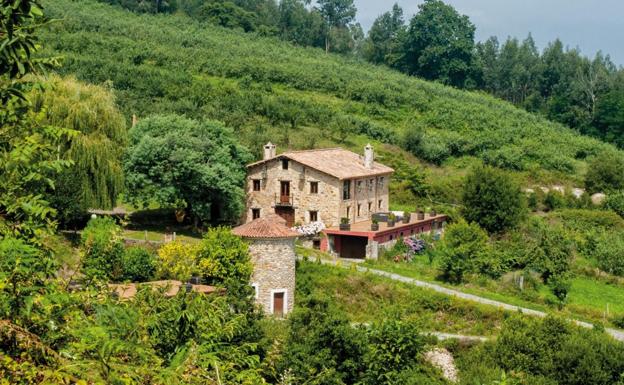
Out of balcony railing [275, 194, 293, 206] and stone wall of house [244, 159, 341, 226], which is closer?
stone wall of house [244, 159, 341, 226]

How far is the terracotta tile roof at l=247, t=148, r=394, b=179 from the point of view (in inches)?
1739

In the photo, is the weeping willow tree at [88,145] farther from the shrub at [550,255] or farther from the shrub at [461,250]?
the shrub at [550,255]

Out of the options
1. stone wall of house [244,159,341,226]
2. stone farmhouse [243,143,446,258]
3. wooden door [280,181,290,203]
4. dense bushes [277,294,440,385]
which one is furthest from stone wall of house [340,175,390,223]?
dense bushes [277,294,440,385]

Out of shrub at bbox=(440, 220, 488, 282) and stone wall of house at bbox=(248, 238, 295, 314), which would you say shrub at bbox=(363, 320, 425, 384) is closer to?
stone wall of house at bbox=(248, 238, 295, 314)

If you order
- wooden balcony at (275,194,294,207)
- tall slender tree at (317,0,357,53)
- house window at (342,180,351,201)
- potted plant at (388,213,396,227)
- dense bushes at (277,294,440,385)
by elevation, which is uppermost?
tall slender tree at (317,0,357,53)

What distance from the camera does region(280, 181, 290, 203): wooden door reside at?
146 ft

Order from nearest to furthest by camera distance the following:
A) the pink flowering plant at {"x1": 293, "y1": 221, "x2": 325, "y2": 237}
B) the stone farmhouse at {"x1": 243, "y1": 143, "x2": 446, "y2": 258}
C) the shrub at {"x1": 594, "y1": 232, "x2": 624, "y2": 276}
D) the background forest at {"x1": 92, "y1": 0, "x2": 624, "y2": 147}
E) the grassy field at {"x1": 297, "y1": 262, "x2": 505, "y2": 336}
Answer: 1. the grassy field at {"x1": 297, "y1": 262, "x2": 505, "y2": 336}
2. the shrub at {"x1": 594, "y1": 232, "x2": 624, "y2": 276}
3. the pink flowering plant at {"x1": 293, "y1": 221, "x2": 325, "y2": 237}
4. the stone farmhouse at {"x1": 243, "y1": 143, "x2": 446, "y2": 258}
5. the background forest at {"x1": 92, "y1": 0, "x2": 624, "y2": 147}

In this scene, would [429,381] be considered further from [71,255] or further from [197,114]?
[197,114]

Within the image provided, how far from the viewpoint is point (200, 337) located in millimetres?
9820

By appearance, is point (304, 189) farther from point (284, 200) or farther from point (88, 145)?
point (88, 145)

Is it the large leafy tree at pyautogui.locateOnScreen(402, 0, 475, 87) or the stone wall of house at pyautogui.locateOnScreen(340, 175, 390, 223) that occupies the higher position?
the large leafy tree at pyautogui.locateOnScreen(402, 0, 475, 87)

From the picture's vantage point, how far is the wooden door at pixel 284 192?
1757 inches

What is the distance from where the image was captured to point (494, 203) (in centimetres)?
4722

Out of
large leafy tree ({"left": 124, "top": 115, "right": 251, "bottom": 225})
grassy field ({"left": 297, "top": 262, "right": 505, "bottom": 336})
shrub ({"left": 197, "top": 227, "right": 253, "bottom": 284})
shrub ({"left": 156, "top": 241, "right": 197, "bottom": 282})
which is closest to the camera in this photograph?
grassy field ({"left": 297, "top": 262, "right": 505, "bottom": 336})
